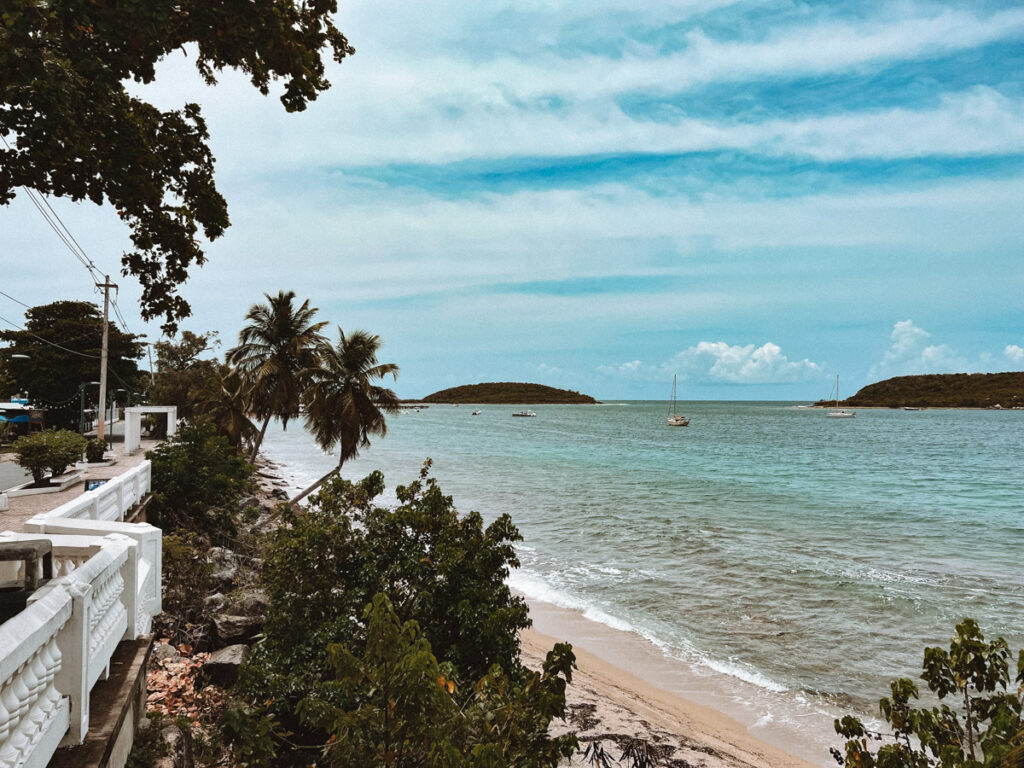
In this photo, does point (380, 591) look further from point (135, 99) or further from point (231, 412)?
point (231, 412)

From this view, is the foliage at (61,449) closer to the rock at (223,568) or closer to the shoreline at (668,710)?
the rock at (223,568)

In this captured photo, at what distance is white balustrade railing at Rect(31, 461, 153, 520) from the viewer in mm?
7992

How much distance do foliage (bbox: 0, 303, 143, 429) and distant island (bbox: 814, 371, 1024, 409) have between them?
17883 centimetres

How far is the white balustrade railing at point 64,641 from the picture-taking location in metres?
2.95

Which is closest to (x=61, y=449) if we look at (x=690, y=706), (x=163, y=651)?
(x=163, y=651)

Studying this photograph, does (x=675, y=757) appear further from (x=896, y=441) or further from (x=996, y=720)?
(x=896, y=441)

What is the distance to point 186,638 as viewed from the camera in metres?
9.19

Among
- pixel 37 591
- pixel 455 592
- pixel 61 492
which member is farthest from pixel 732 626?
pixel 61 492

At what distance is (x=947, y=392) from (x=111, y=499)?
7735 inches

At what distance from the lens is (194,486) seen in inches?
642

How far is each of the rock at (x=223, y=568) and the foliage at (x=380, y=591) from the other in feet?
15.3

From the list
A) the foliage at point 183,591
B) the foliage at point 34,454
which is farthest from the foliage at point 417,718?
the foliage at point 34,454

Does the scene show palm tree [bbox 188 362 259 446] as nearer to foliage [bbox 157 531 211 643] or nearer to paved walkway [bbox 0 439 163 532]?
paved walkway [bbox 0 439 163 532]

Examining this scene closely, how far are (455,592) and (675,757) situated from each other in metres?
3.39
